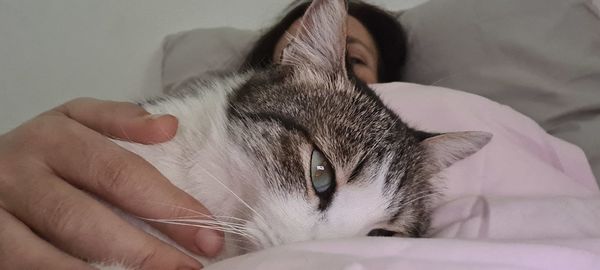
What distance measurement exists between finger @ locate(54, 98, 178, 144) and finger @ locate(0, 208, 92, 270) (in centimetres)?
19

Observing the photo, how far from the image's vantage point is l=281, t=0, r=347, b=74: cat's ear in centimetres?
87

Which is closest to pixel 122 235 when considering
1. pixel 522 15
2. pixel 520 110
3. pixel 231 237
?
pixel 231 237

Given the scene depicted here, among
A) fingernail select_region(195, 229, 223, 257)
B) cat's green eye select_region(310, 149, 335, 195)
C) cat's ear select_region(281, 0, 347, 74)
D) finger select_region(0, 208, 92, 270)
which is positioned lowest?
fingernail select_region(195, 229, 223, 257)

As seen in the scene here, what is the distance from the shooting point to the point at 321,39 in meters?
0.92

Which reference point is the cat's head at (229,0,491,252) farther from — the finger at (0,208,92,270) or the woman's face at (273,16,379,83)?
the woman's face at (273,16,379,83)

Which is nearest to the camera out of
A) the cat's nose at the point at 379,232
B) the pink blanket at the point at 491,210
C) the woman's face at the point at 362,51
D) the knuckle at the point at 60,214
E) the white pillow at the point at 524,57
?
the pink blanket at the point at 491,210

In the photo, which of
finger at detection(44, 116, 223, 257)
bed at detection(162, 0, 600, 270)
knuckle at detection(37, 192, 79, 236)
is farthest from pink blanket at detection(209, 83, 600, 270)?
knuckle at detection(37, 192, 79, 236)

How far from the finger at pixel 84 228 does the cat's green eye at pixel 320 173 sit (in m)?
0.20

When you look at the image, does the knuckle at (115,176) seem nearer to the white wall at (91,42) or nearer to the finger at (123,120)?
the finger at (123,120)

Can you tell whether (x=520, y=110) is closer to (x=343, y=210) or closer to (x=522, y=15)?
→ (x=522, y=15)

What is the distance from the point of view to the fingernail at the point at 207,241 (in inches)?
28.9

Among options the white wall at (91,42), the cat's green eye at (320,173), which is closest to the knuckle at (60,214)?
the cat's green eye at (320,173)

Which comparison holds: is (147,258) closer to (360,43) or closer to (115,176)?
(115,176)

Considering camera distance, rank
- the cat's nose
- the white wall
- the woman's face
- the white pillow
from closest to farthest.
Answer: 1. the cat's nose
2. the white pillow
3. the woman's face
4. the white wall
